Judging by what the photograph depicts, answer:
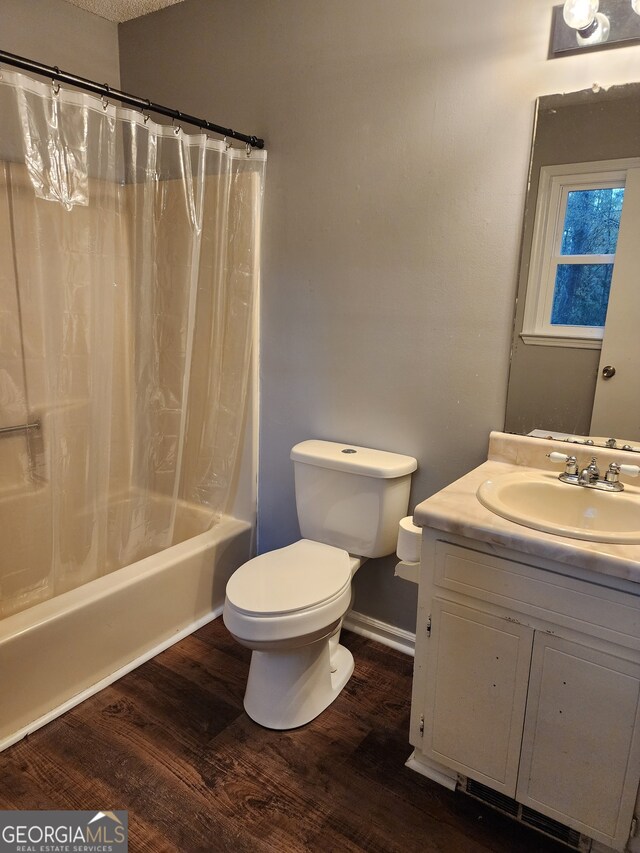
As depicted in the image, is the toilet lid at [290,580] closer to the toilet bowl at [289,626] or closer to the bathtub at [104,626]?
the toilet bowl at [289,626]

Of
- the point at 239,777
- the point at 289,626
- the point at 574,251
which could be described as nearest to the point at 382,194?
the point at 574,251

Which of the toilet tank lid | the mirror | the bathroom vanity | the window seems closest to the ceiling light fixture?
the mirror

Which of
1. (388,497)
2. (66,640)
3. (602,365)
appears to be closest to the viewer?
(602,365)

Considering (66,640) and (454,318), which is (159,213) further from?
(66,640)

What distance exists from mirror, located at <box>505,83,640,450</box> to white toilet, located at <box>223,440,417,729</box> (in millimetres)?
478

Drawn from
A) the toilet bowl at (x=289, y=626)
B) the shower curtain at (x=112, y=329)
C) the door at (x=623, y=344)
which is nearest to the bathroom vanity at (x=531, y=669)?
the door at (x=623, y=344)

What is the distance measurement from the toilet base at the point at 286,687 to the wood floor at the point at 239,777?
0.13 feet

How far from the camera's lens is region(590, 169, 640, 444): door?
1.53m

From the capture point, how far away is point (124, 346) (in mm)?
1996

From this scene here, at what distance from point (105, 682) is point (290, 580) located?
78 centimetres

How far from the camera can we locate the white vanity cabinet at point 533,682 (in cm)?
120

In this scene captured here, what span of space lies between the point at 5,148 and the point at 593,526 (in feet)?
→ 6.45

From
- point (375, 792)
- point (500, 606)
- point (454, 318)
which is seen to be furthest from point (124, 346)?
point (375, 792)

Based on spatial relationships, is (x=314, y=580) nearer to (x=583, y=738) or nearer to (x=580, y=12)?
(x=583, y=738)
